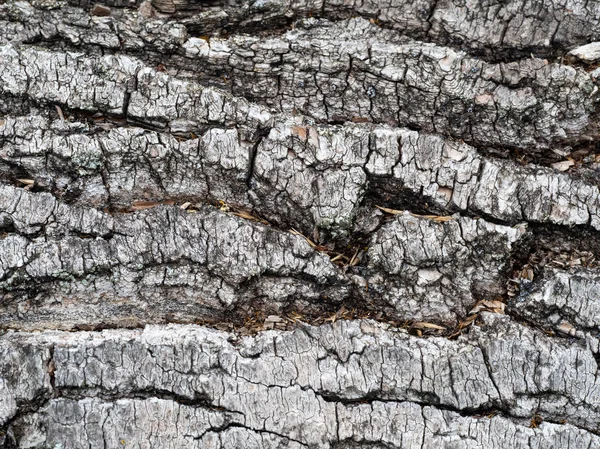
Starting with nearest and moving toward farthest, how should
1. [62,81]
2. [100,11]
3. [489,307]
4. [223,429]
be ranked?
[223,429] → [489,307] → [62,81] → [100,11]

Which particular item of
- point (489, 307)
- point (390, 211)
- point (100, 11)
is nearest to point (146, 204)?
point (100, 11)

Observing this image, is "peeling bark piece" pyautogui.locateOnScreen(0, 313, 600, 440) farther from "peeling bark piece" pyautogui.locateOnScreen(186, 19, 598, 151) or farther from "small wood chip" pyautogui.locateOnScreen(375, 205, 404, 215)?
"peeling bark piece" pyautogui.locateOnScreen(186, 19, 598, 151)

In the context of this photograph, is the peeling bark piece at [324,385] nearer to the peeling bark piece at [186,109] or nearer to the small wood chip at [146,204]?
the small wood chip at [146,204]

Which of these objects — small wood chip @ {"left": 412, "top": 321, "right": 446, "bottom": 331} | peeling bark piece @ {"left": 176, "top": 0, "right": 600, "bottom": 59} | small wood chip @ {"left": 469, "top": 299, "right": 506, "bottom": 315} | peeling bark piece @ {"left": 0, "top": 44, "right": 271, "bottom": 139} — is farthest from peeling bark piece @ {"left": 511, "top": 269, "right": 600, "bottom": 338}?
peeling bark piece @ {"left": 0, "top": 44, "right": 271, "bottom": 139}

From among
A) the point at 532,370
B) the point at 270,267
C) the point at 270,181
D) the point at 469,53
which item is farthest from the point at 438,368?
the point at 469,53

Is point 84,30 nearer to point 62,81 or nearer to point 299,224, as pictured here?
point 62,81
